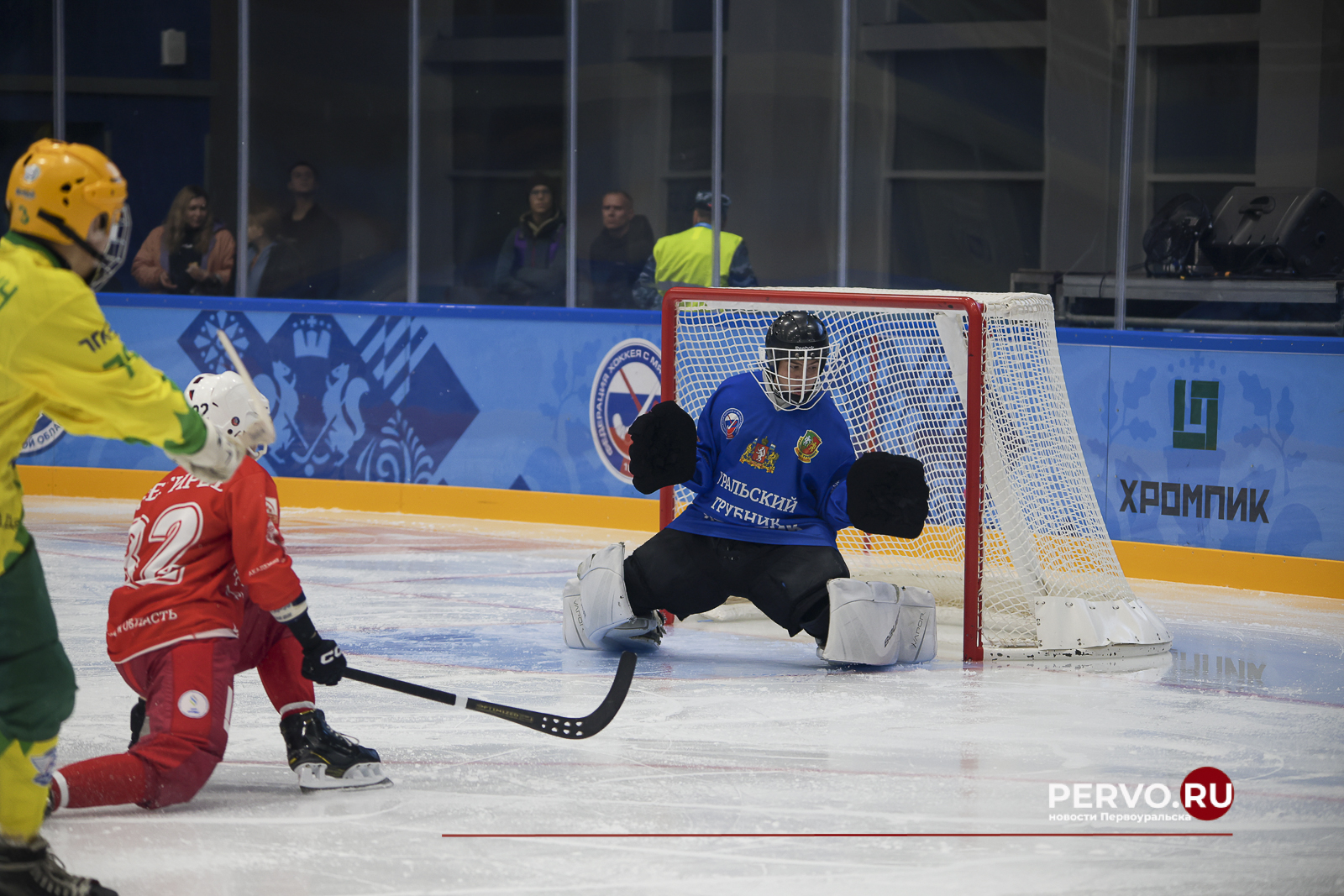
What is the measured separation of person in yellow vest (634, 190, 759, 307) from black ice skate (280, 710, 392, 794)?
5.02 meters

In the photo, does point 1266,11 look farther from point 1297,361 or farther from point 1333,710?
point 1333,710

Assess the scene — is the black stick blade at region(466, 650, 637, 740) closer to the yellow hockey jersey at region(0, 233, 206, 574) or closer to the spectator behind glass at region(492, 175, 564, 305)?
the yellow hockey jersey at region(0, 233, 206, 574)

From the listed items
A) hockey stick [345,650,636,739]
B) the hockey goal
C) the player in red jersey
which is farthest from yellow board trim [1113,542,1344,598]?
the player in red jersey

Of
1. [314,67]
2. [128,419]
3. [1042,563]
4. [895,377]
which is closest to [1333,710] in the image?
[1042,563]

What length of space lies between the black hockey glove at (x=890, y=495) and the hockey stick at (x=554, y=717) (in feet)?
3.71

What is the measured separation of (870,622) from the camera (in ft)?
15.8

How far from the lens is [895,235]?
9867mm

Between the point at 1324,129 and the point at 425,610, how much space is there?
5123 mm

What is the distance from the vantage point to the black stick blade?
3.62m

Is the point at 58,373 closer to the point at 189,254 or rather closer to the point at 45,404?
the point at 45,404

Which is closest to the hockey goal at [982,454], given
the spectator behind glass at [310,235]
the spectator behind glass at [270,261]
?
the spectator behind glass at [270,261]

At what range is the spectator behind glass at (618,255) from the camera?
28.3ft

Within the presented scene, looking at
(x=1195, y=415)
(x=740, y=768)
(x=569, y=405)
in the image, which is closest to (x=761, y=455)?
(x=740, y=768)

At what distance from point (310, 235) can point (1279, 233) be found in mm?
5388
